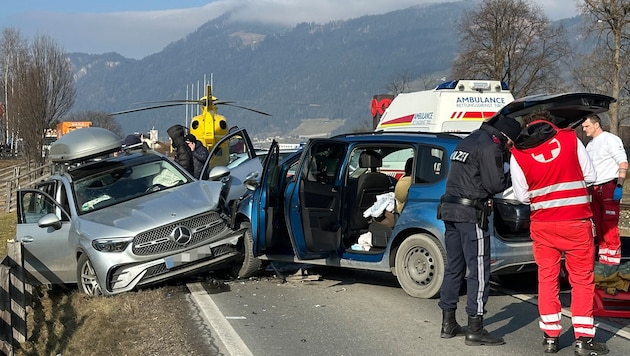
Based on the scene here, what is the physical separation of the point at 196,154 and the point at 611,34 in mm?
28164

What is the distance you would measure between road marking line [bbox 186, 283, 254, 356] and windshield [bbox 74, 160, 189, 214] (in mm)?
1522

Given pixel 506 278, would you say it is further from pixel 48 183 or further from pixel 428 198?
pixel 48 183

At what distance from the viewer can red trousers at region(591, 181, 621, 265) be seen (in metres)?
7.35

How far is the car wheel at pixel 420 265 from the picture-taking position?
765 cm

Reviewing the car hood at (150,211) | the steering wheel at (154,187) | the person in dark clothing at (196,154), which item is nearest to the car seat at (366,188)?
the car hood at (150,211)

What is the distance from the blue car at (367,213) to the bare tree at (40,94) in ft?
97.8

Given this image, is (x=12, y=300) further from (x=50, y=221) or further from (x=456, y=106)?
(x=456, y=106)

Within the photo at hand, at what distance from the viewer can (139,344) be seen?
21.3 ft

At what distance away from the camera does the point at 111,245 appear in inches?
326

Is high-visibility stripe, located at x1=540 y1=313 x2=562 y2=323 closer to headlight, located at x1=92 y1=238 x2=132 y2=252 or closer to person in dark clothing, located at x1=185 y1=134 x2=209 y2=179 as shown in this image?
headlight, located at x1=92 y1=238 x2=132 y2=252

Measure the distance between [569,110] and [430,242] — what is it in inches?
73.6

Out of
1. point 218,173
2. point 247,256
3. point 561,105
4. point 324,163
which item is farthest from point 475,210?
point 218,173

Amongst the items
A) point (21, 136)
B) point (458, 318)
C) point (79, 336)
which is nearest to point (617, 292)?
point (458, 318)

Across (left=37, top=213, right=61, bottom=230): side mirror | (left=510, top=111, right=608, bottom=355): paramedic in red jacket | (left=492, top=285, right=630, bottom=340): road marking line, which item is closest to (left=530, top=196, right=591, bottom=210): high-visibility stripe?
(left=510, top=111, right=608, bottom=355): paramedic in red jacket
